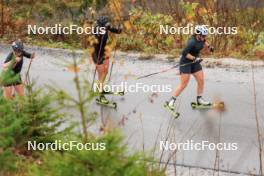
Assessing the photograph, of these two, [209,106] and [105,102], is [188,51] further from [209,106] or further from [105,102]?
[105,102]

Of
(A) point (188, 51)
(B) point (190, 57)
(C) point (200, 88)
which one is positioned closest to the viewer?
(B) point (190, 57)

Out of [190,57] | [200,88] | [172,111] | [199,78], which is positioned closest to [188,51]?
[190,57]

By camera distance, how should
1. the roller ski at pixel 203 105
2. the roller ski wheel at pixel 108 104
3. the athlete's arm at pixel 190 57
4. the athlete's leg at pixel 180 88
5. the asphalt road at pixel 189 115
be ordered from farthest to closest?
the roller ski wheel at pixel 108 104 → the roller ski at pixel 203 105 → the athlete's leg at pixel 180 88 → the athlete's arm at pixel 190 57 → the asphalt road at pixel 189 115

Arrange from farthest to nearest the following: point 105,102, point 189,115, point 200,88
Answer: point 105,102, point 200,88, point 189,115

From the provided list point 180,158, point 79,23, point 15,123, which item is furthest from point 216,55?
point 15,123

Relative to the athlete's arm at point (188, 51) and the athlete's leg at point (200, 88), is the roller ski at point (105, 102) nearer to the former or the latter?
the athlete's leg at point (200, 88)

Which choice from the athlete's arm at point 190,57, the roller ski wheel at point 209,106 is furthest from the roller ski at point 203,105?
the athlete's arm at point 190,57

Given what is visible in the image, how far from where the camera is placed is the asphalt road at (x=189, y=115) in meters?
9.75

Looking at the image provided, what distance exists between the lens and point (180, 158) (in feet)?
31.9

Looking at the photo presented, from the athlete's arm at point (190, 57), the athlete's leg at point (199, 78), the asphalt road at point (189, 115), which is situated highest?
the athlete's arm at point (190, 57)

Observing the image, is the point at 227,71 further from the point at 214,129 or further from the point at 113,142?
the point at 113,142

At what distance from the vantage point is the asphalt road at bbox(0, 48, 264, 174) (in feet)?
32.0

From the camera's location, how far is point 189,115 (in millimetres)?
11688

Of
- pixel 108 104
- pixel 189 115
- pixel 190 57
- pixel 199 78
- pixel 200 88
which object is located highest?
pixel 190 57
